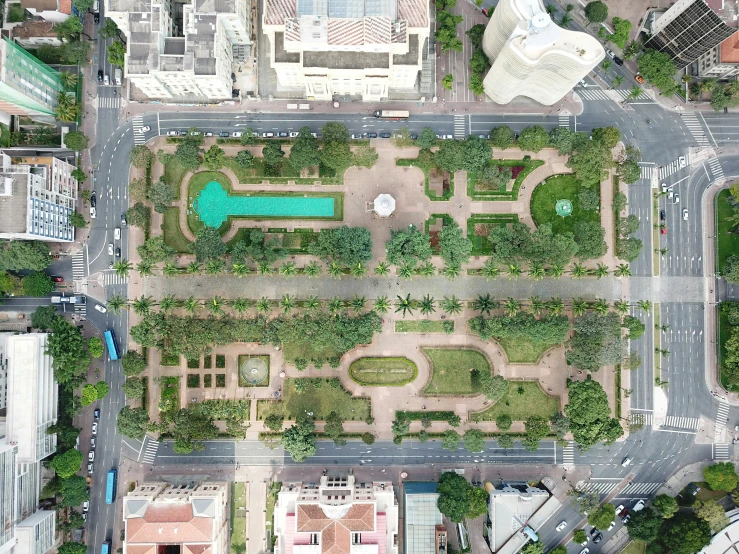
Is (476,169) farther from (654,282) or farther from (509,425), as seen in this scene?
(509,425)

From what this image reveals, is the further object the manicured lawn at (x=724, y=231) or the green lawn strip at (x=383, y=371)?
the manicured lawn at (x=724, y=231)

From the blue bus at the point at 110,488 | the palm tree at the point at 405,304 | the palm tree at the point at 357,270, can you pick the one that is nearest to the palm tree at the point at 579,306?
the palm tree at the point at 405,304

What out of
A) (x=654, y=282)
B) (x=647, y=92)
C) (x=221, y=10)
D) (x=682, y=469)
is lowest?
(x=682, y=469)

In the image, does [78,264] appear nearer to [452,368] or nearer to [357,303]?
[357,303]

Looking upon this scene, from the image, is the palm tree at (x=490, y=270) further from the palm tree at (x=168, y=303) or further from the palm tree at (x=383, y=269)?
the palm tree at (x=168, y=303)

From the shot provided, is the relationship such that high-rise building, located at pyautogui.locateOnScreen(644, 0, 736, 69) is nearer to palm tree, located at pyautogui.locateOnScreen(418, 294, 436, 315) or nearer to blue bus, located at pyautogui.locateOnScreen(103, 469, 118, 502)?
palm tree, located at pyautogui.locateOnScreen(418, 294, 436, 315)

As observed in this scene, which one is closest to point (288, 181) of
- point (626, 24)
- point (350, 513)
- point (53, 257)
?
point (53, 257)

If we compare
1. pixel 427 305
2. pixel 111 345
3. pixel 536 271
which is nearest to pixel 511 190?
pixel 536 271

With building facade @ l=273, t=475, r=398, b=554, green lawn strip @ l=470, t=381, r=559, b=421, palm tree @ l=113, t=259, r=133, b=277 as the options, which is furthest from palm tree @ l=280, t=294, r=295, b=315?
green lawn strip @ l=470, t=381, r=559, b=421
